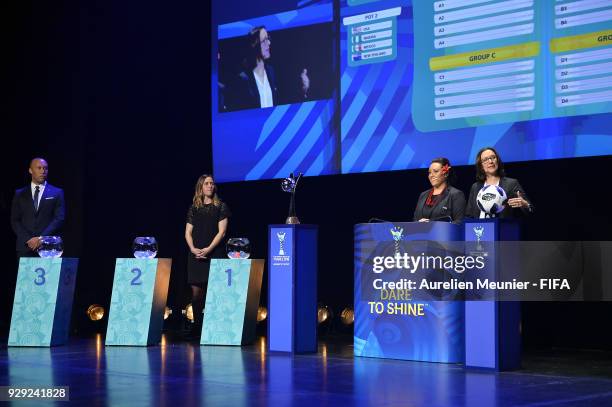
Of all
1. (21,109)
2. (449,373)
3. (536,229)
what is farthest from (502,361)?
(21,109)

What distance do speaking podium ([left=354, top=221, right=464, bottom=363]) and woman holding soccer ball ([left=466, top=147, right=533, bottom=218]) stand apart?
0.28 m

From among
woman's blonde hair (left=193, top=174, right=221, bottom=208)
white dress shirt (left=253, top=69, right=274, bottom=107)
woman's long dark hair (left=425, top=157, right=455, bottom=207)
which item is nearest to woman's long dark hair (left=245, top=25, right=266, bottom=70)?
white dress shirt (left=253, top=69, right=274, bottom=107)

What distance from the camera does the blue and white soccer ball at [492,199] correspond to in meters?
5.62

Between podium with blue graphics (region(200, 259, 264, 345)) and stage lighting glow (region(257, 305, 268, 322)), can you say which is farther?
stage lighting glow (region(257, 305, 268, 322))

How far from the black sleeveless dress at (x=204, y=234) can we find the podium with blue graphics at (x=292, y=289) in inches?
44.2

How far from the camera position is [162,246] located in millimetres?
9625

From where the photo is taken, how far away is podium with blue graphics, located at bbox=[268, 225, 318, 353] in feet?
22.0

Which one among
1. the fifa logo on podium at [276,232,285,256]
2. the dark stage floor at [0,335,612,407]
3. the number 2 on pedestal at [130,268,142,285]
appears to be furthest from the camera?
the number 2 on pedestal at [130,268,142,285]

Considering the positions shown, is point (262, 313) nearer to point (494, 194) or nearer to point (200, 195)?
point (200, 195)

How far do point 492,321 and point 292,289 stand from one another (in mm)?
1657

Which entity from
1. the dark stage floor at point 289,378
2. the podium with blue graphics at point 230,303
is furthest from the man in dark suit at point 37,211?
the podium with blue graphics at point 230,303

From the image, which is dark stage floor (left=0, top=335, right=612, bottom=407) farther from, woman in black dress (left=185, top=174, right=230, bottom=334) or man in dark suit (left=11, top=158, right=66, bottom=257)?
man in dark suit (left=11, top=158, right=66, bottom=257)

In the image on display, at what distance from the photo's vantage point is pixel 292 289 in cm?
672

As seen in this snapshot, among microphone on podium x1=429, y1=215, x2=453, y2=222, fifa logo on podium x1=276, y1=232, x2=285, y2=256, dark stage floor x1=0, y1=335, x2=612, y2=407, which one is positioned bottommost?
dark stage floor x1=0, y1=335, x2=612, y2=407
